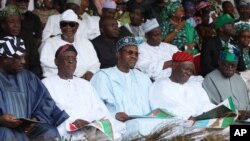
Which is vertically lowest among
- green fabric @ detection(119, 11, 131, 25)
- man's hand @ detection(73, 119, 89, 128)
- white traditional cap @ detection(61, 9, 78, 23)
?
man's hand @ detection(73, 119, 89, 128)

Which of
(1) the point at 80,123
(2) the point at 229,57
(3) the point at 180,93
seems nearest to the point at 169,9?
(2) the point at 229,57

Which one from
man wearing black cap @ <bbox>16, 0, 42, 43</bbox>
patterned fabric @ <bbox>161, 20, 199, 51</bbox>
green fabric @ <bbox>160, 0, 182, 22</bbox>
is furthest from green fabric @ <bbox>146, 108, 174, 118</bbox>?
green fabric @ <bbox>160, 0, 182, 22</bbox>

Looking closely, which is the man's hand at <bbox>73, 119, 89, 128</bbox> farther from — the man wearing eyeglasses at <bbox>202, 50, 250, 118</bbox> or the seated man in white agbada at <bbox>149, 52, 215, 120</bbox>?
the man wearing eyeglasses at <bbox>202, 50, 250, 118</bbox>

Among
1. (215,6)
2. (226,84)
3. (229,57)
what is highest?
(215,6)

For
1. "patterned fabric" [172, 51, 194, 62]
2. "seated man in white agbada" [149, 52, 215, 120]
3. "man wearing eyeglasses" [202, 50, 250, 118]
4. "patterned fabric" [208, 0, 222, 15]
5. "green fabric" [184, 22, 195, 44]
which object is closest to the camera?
"seated man in white agbada" [149, 52, 215, 120]

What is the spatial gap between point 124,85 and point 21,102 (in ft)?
4.85

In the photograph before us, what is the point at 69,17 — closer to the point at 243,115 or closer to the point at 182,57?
the point at 182,57

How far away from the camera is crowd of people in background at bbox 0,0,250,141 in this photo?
634 cm

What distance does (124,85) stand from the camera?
741cm

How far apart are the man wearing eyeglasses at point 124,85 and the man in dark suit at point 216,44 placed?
150cm

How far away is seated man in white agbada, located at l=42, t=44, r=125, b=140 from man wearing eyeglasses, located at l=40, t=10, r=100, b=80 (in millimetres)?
1058

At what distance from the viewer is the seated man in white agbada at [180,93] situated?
750cm

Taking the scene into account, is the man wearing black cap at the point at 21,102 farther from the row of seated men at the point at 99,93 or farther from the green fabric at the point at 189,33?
the green fabric at the point at 189,33

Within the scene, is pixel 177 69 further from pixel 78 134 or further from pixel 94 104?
pixel 78 134
